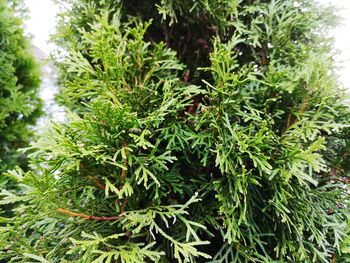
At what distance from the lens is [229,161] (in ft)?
5.38

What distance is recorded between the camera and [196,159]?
203 cm

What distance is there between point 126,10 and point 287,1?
4.38ft

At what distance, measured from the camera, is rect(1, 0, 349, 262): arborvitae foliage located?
155cm

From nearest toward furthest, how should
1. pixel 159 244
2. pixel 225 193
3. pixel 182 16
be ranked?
pixel 225 193
pixel 159 244
pixel 182 16

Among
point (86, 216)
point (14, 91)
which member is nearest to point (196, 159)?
point (86, 216)

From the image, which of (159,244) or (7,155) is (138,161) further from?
(7,155)

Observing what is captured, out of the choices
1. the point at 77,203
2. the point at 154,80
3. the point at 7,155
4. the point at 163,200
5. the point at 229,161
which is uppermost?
the point at 154,80

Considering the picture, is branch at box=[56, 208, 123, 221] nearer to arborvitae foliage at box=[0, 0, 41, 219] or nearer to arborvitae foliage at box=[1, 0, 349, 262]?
arborvitae foliage at box=[1, 0, 349, 262]

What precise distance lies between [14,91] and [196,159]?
2.91m

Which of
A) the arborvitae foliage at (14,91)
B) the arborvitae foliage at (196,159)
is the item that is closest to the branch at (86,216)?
the arborvitae foliage at (196,159)

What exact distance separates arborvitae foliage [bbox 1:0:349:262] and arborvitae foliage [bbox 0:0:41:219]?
217cm

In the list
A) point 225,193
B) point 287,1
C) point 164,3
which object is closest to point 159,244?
point 225,193

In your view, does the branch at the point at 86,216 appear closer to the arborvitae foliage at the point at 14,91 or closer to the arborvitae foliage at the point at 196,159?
the arborvitae foliage at the point at 196,159

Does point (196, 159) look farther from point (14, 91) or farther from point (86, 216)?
point (14, 91)
